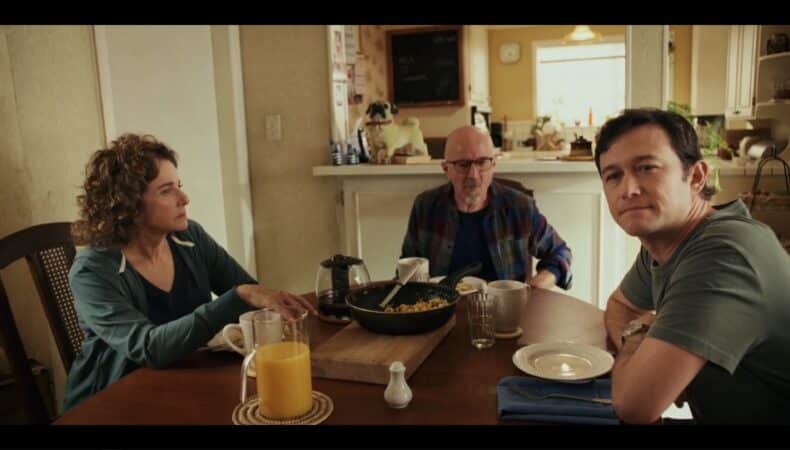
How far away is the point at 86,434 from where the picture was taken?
1.28ft

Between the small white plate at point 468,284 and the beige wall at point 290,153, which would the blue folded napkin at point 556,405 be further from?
the beige wall at point 290,153

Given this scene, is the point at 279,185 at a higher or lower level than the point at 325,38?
lower

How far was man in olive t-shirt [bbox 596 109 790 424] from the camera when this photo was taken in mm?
824

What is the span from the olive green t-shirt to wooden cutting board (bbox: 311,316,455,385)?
0.42 metres

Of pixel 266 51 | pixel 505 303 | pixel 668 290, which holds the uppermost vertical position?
pixel 266 51

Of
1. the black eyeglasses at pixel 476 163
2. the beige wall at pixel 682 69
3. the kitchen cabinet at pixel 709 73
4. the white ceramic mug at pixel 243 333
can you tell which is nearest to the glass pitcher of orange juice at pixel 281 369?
the white ceramic mug at pixel 243 333

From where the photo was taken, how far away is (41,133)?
204 centimetres

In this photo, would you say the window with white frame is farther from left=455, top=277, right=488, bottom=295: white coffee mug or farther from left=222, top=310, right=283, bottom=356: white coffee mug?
left=222, top=310, right=283, bottom=356: white coffee mug

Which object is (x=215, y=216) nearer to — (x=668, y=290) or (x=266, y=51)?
(x=266, y=51)

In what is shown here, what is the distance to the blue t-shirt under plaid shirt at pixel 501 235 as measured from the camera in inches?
78.2

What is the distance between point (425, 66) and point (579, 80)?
2479mm

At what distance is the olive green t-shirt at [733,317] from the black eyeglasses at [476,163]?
1.07m

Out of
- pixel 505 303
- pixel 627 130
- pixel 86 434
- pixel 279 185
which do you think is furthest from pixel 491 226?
pixel 86 434
